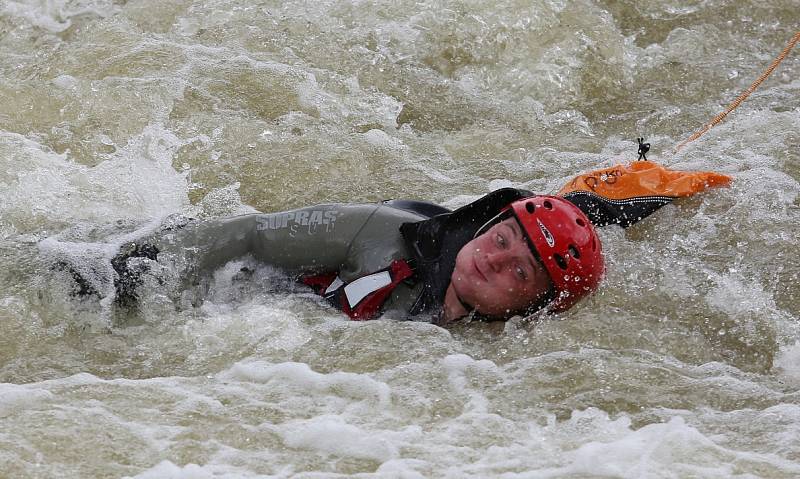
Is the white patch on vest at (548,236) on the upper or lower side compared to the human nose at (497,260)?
upper

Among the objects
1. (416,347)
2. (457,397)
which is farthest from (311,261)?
(457,397)

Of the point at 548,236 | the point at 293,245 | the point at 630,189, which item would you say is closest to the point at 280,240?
the point at 293,245

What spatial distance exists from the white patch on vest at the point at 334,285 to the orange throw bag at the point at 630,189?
148 cm

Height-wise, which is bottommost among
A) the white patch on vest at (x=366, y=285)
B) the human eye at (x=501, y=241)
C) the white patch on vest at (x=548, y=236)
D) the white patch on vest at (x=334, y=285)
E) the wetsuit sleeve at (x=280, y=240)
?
the white patch on vest at (x=334, y=285)

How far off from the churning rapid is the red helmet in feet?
0.52

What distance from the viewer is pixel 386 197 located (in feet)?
19.4

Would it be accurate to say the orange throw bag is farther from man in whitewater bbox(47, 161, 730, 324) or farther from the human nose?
the human nose

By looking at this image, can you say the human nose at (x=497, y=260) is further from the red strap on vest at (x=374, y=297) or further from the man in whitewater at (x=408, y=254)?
the red strap on vest at (x=374, y=297)

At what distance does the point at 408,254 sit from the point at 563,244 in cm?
70

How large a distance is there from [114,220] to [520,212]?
7.59 ft

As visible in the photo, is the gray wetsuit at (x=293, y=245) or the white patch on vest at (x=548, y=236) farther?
the gray wetsuit at (x=293, y=245)

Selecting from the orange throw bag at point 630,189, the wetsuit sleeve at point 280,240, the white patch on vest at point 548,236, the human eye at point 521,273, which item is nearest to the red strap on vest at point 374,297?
the wetsuit sleeve at point 280,240

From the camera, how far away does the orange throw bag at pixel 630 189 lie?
5.39 metres

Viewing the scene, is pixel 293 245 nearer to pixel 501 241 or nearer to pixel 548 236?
pixel 501 241
